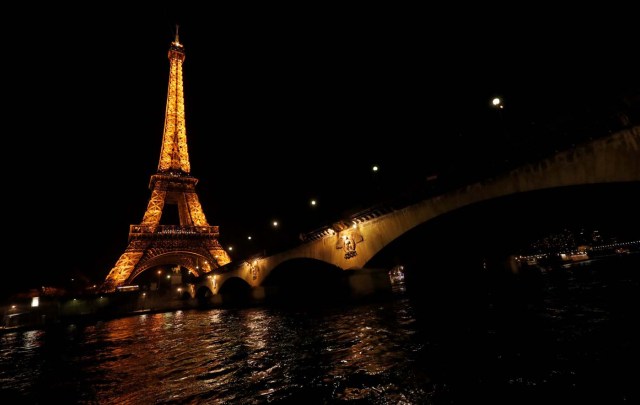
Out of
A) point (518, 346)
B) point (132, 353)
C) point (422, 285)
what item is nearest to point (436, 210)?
point (518, 346)

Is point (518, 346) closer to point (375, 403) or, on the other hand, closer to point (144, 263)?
point (375, 403)

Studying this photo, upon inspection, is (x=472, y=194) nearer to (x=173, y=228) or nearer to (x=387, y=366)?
(x=387, y=366)

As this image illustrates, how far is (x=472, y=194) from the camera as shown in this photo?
1507 centimetres

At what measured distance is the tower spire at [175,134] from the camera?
62500 mm

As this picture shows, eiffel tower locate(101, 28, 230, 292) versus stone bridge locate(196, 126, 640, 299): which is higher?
eiffel tower locate(101, 28, 230, 292)

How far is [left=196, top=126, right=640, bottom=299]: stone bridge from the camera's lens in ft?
34.0

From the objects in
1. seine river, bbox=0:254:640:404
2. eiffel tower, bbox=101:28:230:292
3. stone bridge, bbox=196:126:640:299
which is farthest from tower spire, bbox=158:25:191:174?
seine river, bbox=0:254:640:404

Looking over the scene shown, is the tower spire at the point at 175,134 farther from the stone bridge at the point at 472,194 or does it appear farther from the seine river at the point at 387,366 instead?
the seine river at the point at 387,366

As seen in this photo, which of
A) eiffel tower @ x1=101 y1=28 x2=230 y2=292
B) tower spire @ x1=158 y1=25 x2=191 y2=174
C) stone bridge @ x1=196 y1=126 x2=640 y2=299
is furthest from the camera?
tower spire @ x1=158 y1=25 x2=191 y2=174

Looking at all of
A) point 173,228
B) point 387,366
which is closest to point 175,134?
point 173,228

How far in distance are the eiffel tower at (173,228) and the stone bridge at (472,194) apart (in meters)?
31.1

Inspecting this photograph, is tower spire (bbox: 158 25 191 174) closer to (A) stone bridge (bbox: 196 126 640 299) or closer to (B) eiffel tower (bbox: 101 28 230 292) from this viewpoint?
(B) eiffel tower (bbox: 101 28 230 292)

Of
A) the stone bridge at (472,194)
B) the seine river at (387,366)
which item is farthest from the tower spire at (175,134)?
the seine river at (387,366)

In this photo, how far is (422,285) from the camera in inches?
1362
